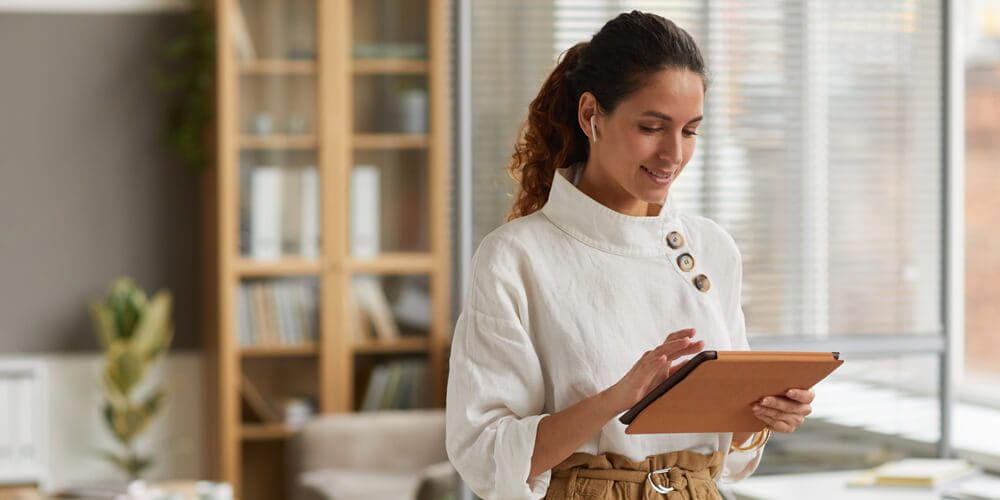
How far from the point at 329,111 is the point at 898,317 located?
255 cm

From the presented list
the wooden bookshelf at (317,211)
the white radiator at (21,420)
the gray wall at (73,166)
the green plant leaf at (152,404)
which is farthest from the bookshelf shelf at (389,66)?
the white radiator at (21,420)

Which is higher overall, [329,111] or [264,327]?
[329,111]

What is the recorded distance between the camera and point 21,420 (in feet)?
16.5

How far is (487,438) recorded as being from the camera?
144cm

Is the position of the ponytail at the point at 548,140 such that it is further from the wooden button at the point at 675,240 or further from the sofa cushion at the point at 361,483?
the sofa cushion at the point at 361,483

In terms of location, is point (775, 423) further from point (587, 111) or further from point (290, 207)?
point (290, 207)

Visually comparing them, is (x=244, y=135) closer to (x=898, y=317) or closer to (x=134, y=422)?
(x=134, y=422)

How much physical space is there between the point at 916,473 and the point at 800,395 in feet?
3.89

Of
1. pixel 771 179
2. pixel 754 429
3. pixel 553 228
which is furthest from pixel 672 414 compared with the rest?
pixel 771 179

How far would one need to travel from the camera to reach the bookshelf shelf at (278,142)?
15.7 ft

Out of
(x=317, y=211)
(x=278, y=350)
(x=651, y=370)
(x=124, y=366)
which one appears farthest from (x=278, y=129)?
(x=651, y=370)

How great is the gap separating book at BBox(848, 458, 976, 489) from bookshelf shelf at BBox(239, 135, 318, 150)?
2739mm

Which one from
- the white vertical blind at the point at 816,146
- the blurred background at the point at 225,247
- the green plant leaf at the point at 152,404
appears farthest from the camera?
the green plant leaf at the point at 152,404

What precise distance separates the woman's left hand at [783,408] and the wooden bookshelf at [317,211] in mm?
Answer: 3460
